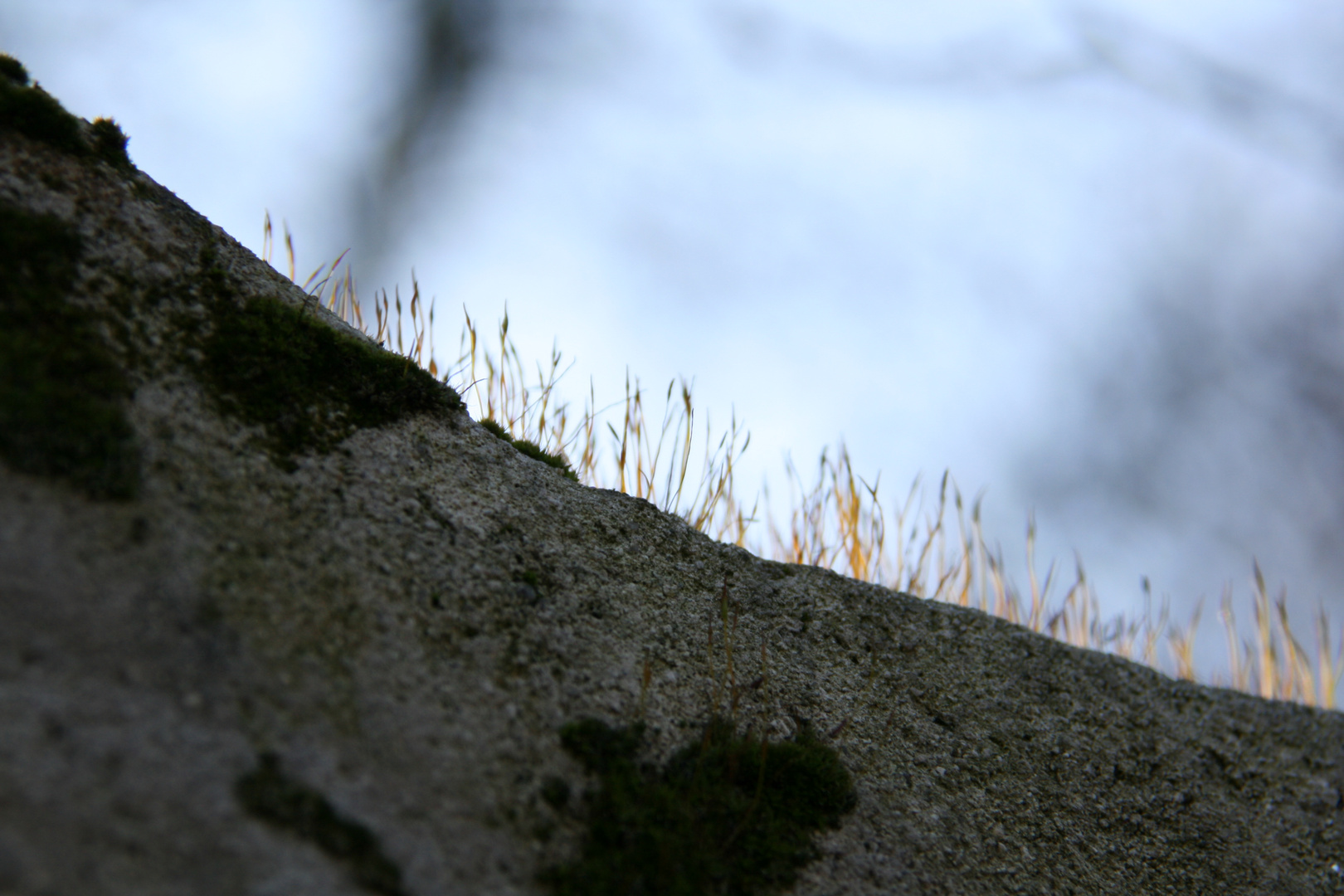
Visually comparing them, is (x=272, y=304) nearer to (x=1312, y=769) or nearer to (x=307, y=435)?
(x=307, y=435)

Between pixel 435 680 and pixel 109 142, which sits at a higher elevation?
pixel 109 142

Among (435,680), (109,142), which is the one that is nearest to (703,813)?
(435,680)

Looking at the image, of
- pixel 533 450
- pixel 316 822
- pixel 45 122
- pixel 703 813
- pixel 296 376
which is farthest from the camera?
pixel 533 450

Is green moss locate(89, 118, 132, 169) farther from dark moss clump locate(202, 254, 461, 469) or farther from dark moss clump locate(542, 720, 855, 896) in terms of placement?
dark moss clump locate(542, 720, 855, 896)

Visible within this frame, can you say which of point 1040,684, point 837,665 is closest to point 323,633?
point 837,665

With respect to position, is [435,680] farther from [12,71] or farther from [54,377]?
[12,71]
